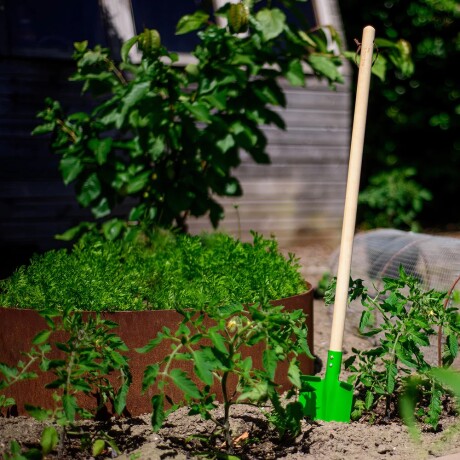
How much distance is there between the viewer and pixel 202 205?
336 cm

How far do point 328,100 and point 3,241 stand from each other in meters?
2.69

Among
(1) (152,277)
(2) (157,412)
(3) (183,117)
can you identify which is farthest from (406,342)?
(3) (183,117)

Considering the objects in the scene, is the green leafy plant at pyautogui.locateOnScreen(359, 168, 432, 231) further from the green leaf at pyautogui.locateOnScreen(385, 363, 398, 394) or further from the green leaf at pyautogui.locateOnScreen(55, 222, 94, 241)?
the green leaf at pyautogui.locateOnScreen(385, 363, 398, 394)

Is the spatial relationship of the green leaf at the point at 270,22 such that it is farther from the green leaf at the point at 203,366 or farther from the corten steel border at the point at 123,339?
the green leaf at the point at 203,366

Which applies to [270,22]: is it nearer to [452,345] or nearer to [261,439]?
[452,345]

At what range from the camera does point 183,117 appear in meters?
3.16

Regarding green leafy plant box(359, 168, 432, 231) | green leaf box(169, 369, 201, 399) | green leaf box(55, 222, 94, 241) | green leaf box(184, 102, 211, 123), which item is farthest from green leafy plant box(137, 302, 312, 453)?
green leafy plant box(359, 168, 432, 231)

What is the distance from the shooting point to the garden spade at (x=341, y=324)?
2338 millimetres

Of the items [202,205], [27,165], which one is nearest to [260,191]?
[27,165]

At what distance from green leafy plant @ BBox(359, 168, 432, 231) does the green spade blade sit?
4.34 metres

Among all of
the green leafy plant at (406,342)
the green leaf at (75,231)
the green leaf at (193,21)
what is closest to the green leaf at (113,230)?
the green leaf at (75,231)

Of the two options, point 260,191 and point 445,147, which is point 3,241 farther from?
point 445,147

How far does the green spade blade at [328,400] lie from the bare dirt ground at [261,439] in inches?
1.1

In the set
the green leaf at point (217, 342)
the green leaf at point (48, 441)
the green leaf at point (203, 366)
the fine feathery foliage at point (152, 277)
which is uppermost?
the fine feathery foliage at point (152, 277)
